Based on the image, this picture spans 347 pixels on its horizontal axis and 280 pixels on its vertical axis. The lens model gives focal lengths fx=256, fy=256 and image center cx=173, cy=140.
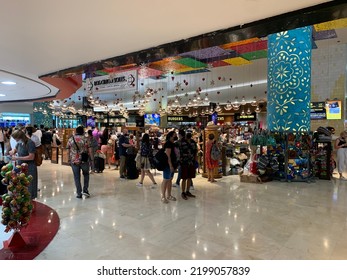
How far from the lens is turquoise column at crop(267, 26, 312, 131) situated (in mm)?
7160

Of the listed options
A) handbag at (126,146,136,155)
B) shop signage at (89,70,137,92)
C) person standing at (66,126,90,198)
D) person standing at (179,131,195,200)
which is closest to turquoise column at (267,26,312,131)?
person standing at (179,131,195,200)

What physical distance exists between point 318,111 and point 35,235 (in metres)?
10.8

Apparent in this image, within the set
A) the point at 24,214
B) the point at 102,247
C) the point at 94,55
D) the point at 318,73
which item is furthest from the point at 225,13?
the point at 318,73

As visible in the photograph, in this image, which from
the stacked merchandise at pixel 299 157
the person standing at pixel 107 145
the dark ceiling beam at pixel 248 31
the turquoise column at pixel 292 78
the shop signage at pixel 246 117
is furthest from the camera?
the shop signage at pixel 246 117

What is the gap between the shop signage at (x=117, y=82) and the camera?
673 cm

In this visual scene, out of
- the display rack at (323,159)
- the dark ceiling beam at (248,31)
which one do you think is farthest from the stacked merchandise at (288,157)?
the dark ceiling beam at (248,31)

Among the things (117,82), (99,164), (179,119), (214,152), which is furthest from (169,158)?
(179,119)

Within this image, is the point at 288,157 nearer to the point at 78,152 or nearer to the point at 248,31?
the point at 248,31

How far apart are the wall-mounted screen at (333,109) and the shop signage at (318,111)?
0.15 m

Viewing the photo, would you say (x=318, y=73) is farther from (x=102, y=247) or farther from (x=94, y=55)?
(x=102, y=247)

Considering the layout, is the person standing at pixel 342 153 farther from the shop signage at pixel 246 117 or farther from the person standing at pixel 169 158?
the shop signage at pixel 246 117

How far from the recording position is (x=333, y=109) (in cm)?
1019

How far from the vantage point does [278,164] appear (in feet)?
24.7
